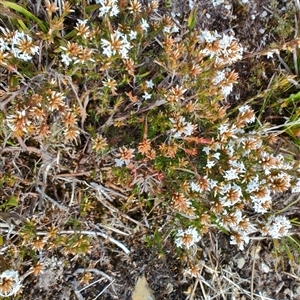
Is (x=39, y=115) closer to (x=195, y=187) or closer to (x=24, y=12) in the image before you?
(x=24, y=12)

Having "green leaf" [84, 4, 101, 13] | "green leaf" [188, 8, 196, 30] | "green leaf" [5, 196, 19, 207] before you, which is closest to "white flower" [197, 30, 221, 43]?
"green leaf" [188, 8, 196, 30]

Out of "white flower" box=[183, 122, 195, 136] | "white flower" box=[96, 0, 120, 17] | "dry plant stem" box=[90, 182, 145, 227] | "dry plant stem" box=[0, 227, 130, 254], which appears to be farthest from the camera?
"dry plant stem" box=[90, 182, 145, 227]

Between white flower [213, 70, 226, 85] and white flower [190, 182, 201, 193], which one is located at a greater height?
white flower [213, 70, 226, 85]

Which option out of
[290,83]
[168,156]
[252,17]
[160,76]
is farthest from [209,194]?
[252,17]

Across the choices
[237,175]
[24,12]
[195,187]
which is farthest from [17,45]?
[237,175]

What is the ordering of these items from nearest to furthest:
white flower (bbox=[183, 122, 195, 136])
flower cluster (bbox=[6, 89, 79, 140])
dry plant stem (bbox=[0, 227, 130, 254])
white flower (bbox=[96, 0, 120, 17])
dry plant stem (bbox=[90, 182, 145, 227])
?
flower cluster (bbox=[6, 89, 79, 140]), white flower (bbox=[96, 0, 120, 17]), white flower (bbox=[183, 122, 195, 136]), dry plant stem (bbox=[0, 227, 130, 254]), dry plant stem (bbox=[90, 182, 145, 227])

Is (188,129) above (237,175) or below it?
above

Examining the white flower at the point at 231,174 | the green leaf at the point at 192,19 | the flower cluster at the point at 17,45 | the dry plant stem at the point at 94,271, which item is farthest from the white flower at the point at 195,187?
the flower cluster at the point at 17,45

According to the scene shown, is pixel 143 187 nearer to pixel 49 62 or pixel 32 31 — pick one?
pixel 49 62

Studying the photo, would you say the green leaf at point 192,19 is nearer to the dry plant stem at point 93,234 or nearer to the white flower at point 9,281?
the dry plant stem at point 93,234

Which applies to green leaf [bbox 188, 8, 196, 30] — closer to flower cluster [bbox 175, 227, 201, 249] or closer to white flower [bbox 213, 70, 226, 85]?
white flower [bbox 213, 70, 226, 85]

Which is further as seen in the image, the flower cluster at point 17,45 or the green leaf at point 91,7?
the green leaf at point 91,7
